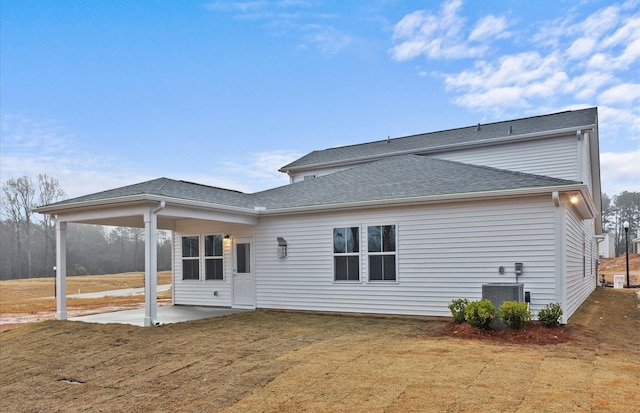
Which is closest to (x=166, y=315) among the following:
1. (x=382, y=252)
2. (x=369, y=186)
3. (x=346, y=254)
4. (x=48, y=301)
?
(x=346, y=254)

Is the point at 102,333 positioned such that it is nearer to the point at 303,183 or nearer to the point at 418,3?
the point at 303,183

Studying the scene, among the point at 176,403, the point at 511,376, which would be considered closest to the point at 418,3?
the point at 511,376

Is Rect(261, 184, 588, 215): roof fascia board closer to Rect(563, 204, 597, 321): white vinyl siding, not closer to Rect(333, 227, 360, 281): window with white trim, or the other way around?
Rect(333, 227, 360, 281): window with white trim

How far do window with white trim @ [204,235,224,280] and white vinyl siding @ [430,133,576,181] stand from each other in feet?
27.8

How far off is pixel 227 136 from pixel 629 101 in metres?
17.5

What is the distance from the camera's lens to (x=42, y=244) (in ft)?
152

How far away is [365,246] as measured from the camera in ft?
34.8

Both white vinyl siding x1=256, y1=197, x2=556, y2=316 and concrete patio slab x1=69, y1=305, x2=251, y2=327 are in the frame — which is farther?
concrete patio slab x1=69, y1=305, x2=251, y2=327

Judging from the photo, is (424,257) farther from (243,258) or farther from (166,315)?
(166,315)

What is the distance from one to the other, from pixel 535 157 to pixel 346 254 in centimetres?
706

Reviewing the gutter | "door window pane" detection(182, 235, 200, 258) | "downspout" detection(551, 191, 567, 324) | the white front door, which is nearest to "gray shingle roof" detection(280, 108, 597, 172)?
the gutter

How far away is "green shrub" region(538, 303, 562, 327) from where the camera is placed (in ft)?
26.3

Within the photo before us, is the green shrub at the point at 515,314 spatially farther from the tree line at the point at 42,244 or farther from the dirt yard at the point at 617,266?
the tree line at the point at 42,244

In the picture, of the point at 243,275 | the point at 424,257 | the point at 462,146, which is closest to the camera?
the point at 424,257
